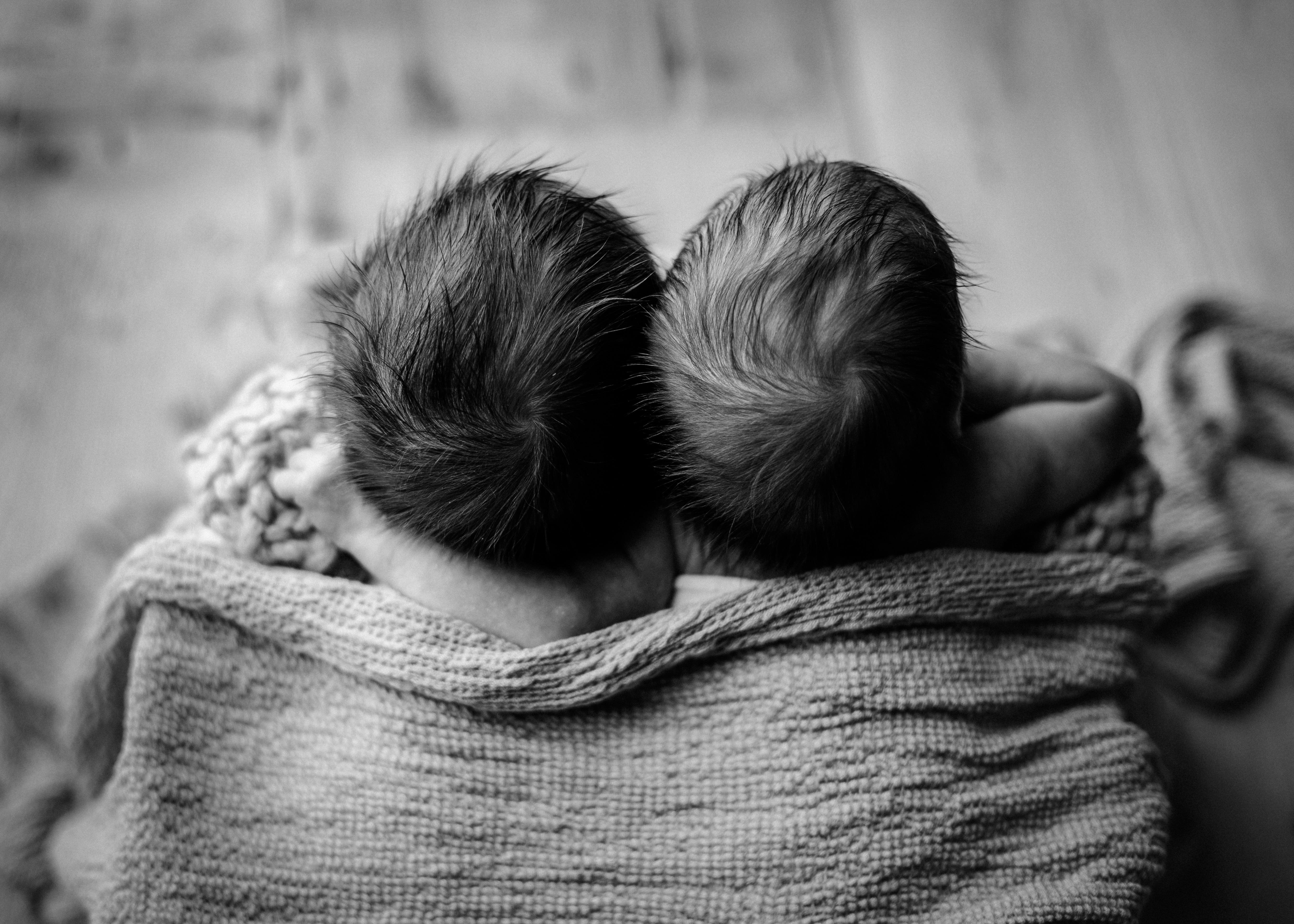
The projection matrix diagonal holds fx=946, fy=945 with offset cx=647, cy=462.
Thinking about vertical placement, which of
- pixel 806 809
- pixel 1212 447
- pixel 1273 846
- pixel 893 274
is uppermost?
pixel 893 274

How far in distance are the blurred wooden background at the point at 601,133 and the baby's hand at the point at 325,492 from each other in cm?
46

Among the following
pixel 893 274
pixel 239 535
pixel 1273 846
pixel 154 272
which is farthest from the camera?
pixel 154 272

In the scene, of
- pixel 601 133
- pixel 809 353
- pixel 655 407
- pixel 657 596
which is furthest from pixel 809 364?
pixel 601 133

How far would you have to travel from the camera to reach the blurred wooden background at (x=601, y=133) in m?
1.15

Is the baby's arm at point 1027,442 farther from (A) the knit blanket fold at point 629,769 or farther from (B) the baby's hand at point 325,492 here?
(B) the baby's hand at point 325,492

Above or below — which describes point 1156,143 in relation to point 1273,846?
above

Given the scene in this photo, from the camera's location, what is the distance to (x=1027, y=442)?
778 millimetres

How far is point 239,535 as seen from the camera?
0.73m

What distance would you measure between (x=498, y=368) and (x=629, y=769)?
0.32 m

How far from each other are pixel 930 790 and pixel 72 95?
1.28 meters

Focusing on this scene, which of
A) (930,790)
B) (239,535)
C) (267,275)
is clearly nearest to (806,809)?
(930,790)

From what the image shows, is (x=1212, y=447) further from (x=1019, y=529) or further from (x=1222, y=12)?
(x=1222, y=12)

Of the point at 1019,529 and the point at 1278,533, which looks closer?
the point at 1019,529

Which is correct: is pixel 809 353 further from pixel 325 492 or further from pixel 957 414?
pixel 325 492
